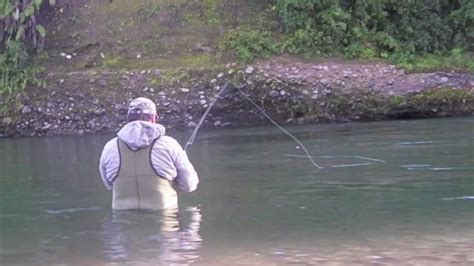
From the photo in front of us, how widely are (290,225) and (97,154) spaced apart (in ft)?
28.7

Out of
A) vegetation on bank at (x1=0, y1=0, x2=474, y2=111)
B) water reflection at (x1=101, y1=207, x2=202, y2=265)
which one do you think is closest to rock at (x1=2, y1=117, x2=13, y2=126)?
vegetation on bank at (x1=0, y1=0, x2=474, y2=111)

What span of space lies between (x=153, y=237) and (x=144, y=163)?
697 millimetres

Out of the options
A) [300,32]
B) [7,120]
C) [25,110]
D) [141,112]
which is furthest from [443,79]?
[141,112]

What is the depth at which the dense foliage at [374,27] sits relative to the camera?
24.6 m

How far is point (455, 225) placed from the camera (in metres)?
9.43

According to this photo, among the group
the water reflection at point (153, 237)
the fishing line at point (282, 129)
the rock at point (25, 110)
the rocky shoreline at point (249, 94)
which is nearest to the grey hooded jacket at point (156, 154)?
the water reflection at point (153, 237)

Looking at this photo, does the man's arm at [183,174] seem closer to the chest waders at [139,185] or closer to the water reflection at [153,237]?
the chest waders at [139,185]

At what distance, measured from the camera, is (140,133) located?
9.27m

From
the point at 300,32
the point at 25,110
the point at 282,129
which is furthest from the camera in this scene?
the point at 300,32

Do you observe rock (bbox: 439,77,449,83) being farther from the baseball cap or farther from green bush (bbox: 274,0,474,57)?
the baseball cap

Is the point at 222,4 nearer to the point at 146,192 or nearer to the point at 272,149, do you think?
the point at 272,149

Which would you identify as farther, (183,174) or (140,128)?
(183,174)

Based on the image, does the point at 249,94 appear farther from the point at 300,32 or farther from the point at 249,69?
the point at 300,32

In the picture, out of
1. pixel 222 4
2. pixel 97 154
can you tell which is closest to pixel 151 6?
pixel 222 4
